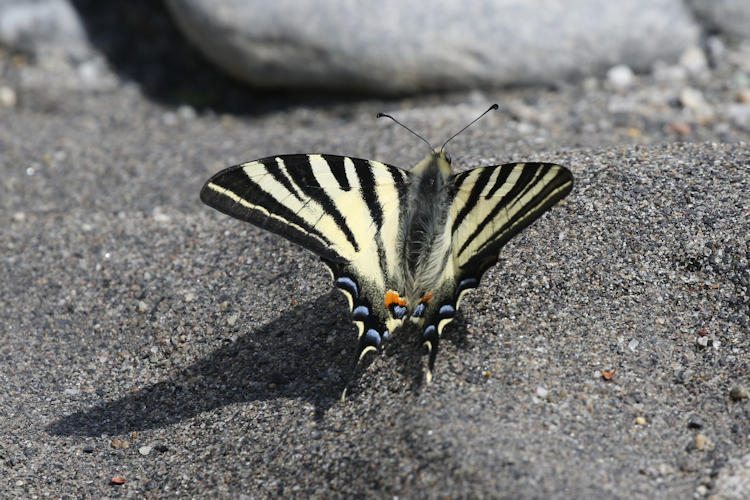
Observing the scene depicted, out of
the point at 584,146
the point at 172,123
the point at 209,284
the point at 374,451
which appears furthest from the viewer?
the point at 172,123

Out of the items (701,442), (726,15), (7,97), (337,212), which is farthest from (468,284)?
(7,97)

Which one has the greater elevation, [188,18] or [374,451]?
[188,18]

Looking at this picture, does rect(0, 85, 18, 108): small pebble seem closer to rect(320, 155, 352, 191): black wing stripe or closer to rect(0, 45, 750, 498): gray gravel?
rect(0, 45, 750, 498): gray gravel

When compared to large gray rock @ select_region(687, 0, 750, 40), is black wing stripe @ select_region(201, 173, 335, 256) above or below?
below

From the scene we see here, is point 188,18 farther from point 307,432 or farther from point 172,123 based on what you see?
point 307,432

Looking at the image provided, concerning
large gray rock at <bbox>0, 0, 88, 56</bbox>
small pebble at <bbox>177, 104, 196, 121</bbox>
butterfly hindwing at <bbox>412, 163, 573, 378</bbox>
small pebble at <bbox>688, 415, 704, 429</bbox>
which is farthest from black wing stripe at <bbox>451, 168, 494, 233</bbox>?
large gray rock at <bbox>0, 0, 88, 56</bbox>

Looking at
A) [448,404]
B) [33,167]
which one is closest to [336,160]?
[448,404]
